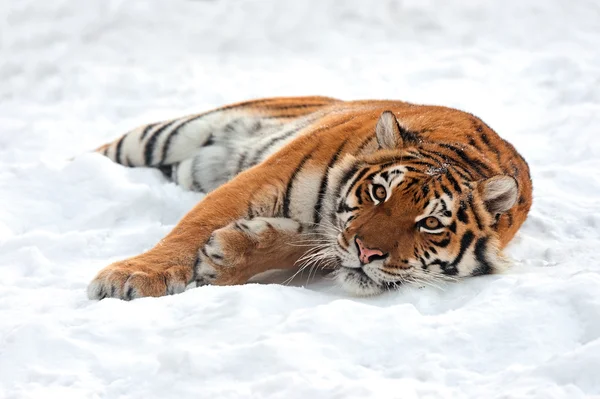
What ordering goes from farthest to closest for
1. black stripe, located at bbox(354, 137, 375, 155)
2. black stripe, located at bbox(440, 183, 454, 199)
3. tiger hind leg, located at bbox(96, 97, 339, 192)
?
tiger hind leg, located at bbox(96, 97, 339, 192), black stripe, located at bbox(354, 137, 375, 155), black stripe, located at bbox(440, 183, 454, 199)

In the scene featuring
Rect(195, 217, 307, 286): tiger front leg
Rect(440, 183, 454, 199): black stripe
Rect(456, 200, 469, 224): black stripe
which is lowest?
Rect(195, 217, 307, 286): tiger front leg

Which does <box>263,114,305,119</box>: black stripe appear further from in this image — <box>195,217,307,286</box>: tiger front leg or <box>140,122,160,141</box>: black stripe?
<box>195,217,307,286</box>: tiger front leg

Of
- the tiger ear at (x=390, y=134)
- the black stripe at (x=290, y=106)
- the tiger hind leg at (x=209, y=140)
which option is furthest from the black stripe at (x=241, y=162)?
the tiger ear at (x=390, y=134)

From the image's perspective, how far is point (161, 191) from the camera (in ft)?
11.8

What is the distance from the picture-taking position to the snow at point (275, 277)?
1.96 meters

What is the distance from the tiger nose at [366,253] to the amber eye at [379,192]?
0.18 meters

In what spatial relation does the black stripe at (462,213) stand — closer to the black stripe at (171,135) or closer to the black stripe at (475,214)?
the black stripe at (475,214)

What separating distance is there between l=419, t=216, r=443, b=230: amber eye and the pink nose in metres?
0.16

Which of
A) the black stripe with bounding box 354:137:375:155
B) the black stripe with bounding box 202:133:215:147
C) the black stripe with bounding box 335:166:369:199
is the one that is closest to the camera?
the black stripe with bounding box 335:166:369:199

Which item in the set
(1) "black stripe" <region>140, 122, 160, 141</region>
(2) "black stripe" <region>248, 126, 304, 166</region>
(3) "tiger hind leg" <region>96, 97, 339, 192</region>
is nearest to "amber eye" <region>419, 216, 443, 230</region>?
(2) "black stripe" <region>248, 126, 304, 166</region>

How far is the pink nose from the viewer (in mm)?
Result: 2406

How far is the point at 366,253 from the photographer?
7.92ft

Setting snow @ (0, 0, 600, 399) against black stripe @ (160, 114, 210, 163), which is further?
black stripe @ (160, 114, 210, 163)

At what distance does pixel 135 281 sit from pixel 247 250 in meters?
0.37
